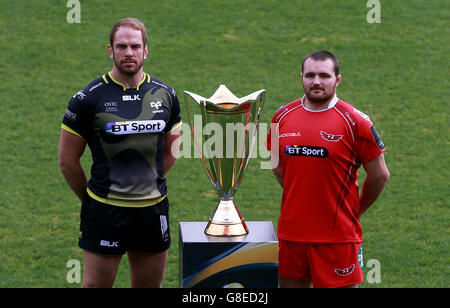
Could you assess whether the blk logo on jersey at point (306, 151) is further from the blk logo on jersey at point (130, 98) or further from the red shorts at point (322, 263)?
the blk logo on jersey at point (130, 98)

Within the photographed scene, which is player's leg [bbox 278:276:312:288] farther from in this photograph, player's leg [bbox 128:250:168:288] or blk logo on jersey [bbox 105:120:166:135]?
blk logo on jersey [bbox 105:120:166:135]

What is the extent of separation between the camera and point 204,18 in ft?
36.4

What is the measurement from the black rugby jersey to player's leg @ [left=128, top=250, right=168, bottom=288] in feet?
0.99

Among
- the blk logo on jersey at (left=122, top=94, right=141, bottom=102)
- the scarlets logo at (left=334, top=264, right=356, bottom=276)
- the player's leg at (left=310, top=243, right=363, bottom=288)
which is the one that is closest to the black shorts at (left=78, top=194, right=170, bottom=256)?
the blk logo on jersey at (left=122, top=94, right=141, bottom=102)

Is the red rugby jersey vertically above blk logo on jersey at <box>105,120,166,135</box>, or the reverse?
blk logo on jersey at <box>105,120,166,135</box>

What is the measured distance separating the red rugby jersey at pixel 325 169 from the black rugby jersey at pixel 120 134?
26.1 inches

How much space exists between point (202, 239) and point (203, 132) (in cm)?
53

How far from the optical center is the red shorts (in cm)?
346

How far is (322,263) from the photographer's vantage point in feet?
11.4

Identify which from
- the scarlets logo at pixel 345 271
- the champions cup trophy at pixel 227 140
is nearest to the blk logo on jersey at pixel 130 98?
the champions cup trophy at pixel 227 140

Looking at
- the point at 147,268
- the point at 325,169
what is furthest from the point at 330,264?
the point at 147,268

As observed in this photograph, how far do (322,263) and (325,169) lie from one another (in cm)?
46

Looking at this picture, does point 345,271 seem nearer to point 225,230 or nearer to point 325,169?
point 325,169
